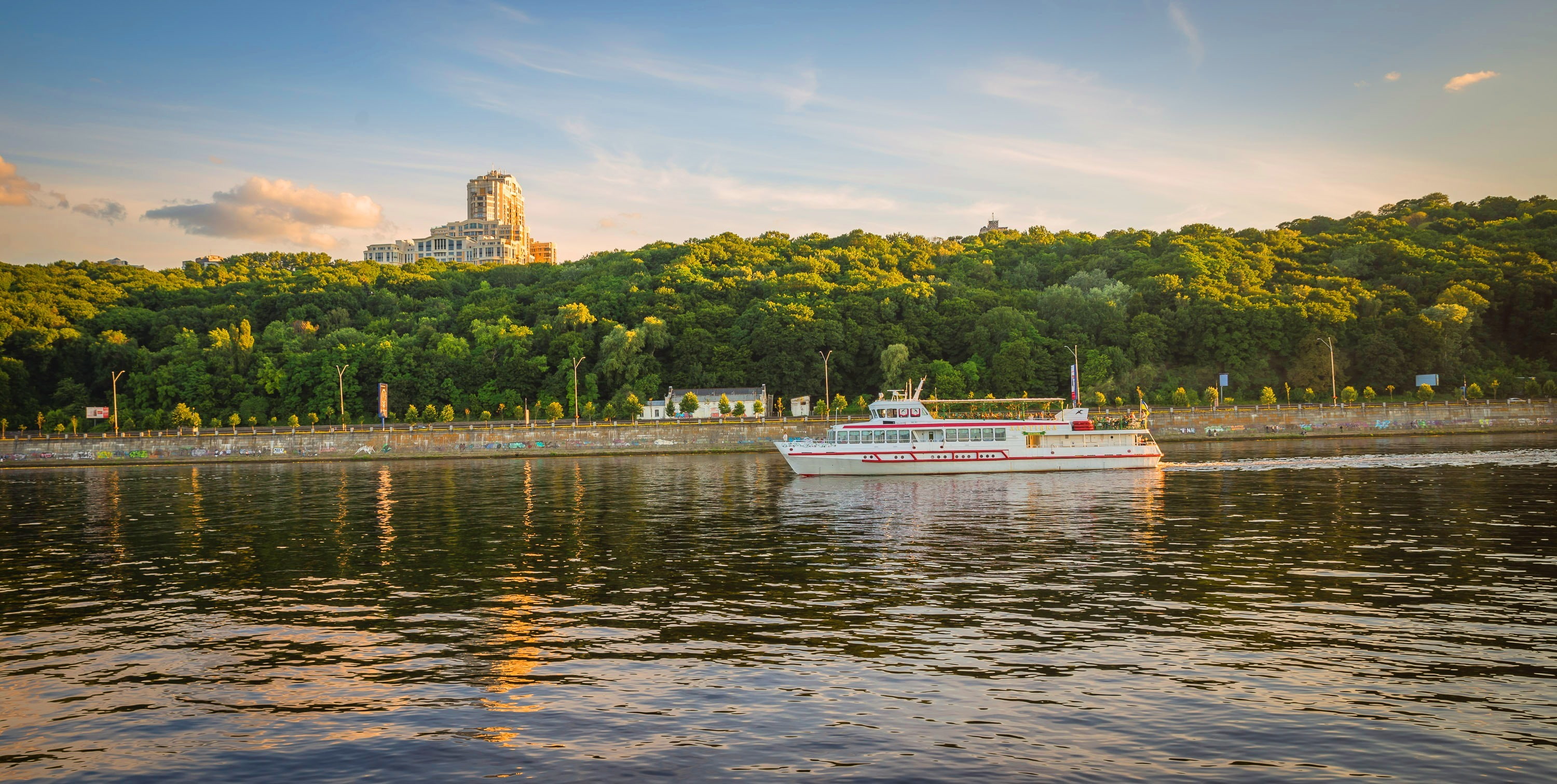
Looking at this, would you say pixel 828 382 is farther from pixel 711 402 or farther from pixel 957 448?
pixel 957 448

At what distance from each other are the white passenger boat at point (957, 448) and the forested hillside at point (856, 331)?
56.0 m

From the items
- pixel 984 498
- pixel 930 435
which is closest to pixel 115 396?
pixel 930 435

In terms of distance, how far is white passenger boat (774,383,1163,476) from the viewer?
61.8 metres

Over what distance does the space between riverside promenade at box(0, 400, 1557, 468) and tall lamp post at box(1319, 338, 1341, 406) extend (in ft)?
49.1

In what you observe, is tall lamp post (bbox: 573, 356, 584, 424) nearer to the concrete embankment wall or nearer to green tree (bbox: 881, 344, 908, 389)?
green tree (bbox: 881, 344, 908, 389)

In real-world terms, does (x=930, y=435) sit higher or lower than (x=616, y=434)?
higher

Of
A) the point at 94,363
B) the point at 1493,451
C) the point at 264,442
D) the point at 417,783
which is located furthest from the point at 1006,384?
the point at 94,363

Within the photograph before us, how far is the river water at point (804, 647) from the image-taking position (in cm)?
1249

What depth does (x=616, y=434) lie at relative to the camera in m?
102

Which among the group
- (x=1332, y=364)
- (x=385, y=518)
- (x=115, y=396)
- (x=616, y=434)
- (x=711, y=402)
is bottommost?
(x=385, y=518)

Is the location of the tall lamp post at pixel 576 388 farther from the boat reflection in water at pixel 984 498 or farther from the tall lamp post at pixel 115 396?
the boat reflection in water at pixel 984 498

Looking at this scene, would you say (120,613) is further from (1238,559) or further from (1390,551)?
(1390,551)

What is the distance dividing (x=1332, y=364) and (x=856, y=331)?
60.2m

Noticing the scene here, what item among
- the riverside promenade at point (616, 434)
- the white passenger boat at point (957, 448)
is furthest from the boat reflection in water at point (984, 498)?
the riverside promenade at point (616, 434)
